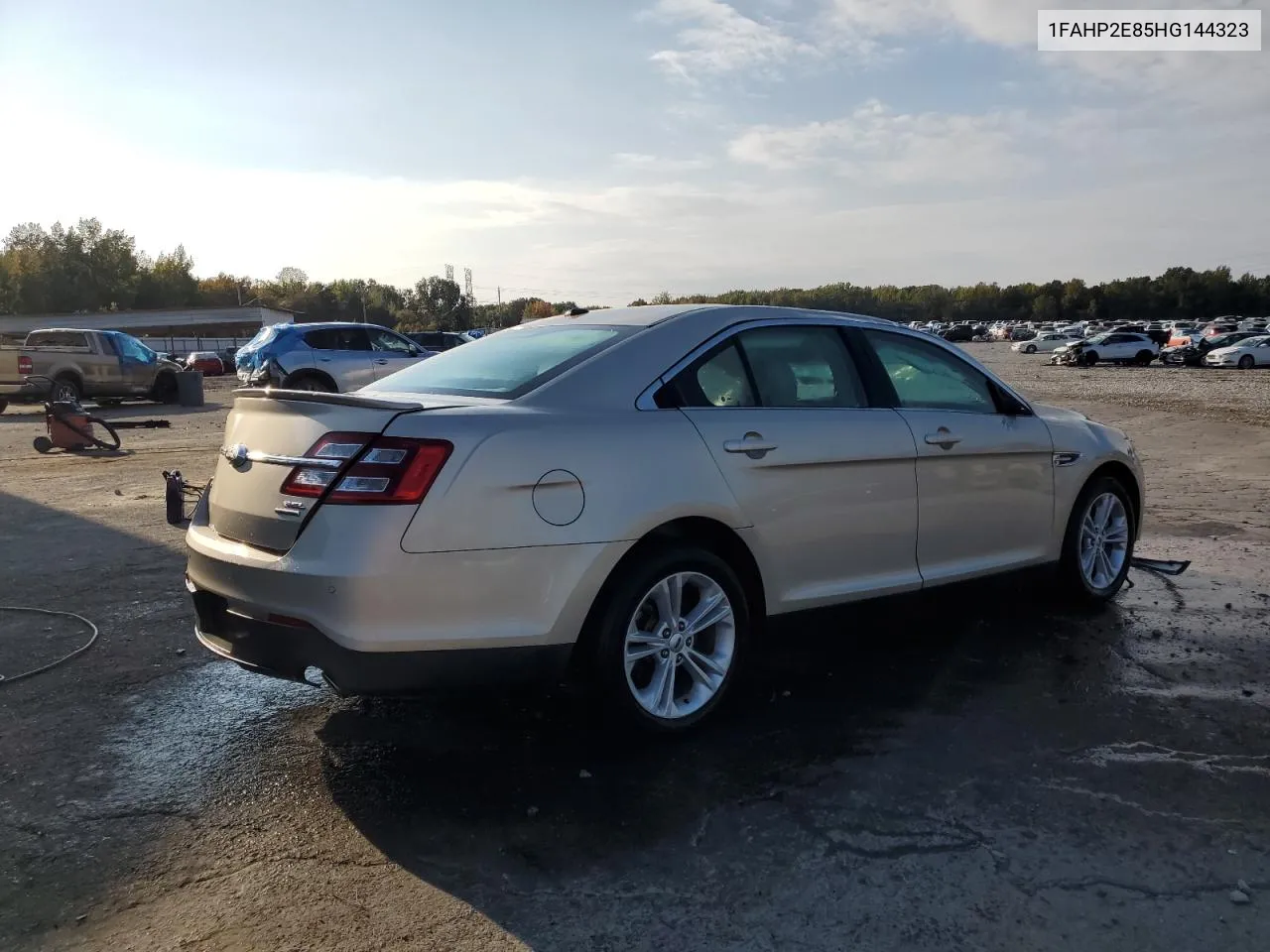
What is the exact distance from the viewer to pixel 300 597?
328 centimetres

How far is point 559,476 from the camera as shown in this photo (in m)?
3.47

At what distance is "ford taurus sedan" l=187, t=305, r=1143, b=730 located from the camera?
328cm

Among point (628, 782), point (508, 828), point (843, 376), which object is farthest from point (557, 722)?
point (843, 376)

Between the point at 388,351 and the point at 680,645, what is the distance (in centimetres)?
1605

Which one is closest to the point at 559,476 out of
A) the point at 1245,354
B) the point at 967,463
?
the point at 967,463

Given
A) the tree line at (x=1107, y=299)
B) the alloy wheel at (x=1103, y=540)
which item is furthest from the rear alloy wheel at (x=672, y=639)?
the tree line at (x=1107, y=299)

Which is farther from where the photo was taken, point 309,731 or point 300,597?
point 309,731

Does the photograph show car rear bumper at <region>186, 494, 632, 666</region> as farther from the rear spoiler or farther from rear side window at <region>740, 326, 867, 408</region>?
rear side window at <region>740, 326, 867, 408</region>

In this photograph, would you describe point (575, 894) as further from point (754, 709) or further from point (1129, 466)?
point (1129, 466)

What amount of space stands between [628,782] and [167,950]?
1.49 metres

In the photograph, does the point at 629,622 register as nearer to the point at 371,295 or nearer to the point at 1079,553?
the point at 1079,553

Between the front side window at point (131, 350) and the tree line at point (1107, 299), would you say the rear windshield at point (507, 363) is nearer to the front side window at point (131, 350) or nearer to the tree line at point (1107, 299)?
the front side window at point (131, 350)

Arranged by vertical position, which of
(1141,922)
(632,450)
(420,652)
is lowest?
(1141,922)

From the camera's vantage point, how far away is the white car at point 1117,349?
46750 millimetres
